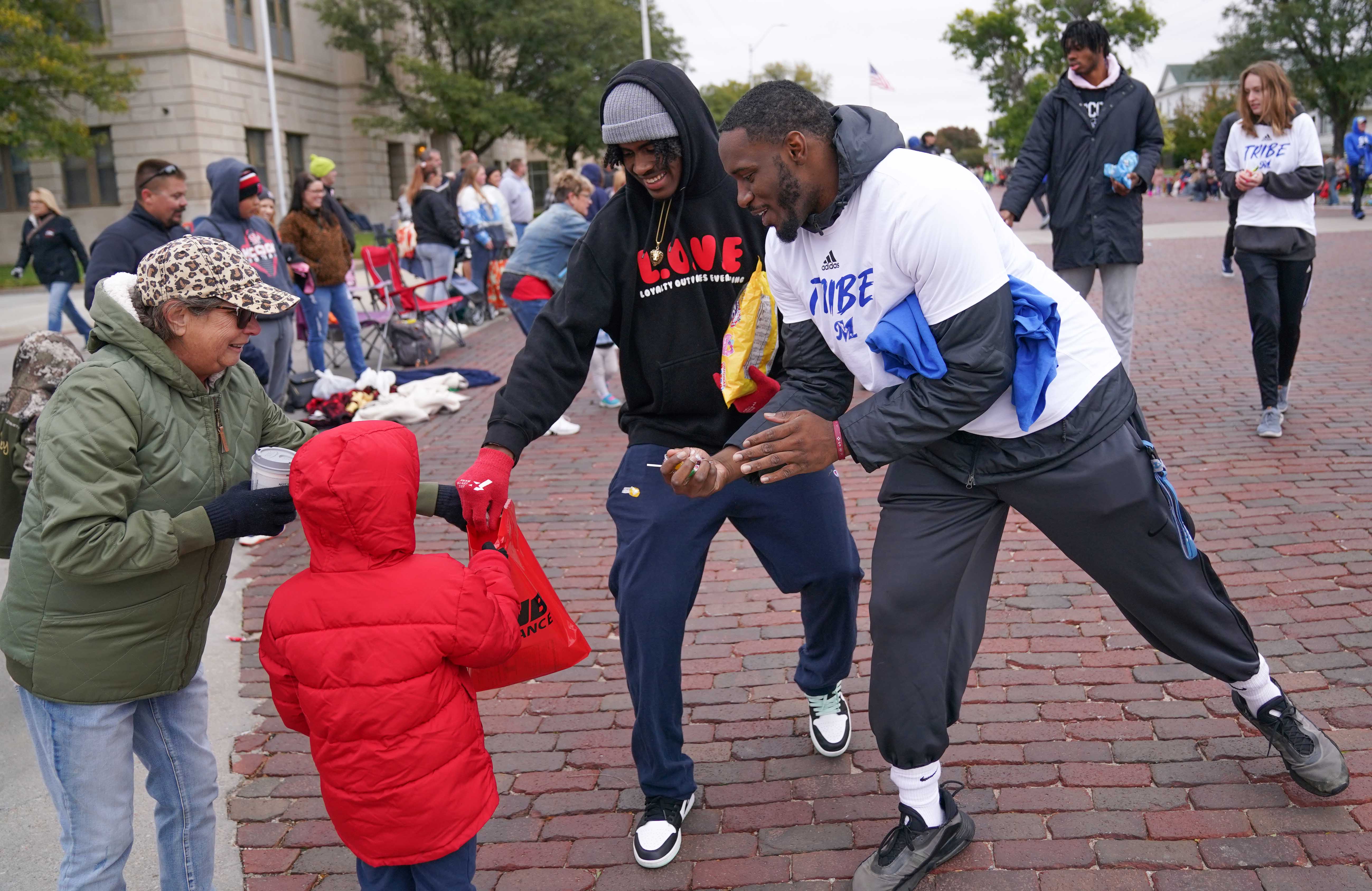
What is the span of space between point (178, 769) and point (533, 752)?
126 cm

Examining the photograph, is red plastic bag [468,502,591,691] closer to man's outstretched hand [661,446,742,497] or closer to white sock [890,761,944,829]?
man's outstretched hand [661,446,742,497]

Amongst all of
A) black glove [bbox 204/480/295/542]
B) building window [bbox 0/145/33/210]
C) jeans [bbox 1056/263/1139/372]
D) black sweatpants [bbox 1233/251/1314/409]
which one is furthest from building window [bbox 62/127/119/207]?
black glove [bbox 204/480/295/542]

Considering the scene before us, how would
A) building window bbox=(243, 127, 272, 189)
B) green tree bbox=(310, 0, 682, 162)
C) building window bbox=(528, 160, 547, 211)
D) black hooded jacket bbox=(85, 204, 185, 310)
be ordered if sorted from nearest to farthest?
black hooded jacket bbox=(85, 204, 185, 310), building window bbox=(243, 127, 272, 189), green tree bbox=(310, 0, 682, 162), building window bbox=(528, 160, 547, 211)

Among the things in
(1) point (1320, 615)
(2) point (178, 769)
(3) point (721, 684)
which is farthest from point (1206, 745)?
(2) point (178, 769)

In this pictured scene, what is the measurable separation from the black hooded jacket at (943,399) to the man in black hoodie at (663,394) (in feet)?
0.81

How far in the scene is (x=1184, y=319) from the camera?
11352 mm

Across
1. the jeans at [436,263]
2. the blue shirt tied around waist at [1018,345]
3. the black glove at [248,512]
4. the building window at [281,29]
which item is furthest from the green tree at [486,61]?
the blue shirt tied around waist at [1018,345]

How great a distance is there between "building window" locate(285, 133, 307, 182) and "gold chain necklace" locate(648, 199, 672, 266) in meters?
37.3

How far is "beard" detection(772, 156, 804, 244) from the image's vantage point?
2.63 metres

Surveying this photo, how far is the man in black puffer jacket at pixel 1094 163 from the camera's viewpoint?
6.41 m

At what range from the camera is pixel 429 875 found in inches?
97.0

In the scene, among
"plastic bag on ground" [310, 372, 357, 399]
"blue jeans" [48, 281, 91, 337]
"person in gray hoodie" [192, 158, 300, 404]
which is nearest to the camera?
"person in gray hoodie" [192, 158, 300, 404]

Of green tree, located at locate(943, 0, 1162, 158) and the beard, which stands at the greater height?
green tree, located at locate(943, 0, 1162, 158)

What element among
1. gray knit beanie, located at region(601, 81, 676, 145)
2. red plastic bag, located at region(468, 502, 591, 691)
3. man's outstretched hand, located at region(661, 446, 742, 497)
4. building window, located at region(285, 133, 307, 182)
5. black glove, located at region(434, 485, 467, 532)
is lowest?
red plastic bag, located at region(468, 502, 591, 691)
